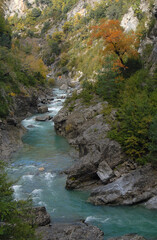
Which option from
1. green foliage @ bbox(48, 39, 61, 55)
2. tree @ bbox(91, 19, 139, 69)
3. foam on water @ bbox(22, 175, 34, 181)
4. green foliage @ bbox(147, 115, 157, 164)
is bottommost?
foam on water @ bbox(22, 175, 34, 181)

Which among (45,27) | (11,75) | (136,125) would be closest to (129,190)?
(136,125)

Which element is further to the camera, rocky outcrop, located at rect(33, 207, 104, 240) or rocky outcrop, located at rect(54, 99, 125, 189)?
rocky outcrop, located at rect(54, 99, 125, 189)

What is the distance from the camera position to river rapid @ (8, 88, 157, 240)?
12.7 m

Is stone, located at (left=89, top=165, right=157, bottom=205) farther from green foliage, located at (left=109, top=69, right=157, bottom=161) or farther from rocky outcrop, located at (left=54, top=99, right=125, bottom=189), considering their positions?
green foliage, located at (left=109, top=69, right=157, bottom=161)

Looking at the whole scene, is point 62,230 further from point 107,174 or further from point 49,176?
point 49,176

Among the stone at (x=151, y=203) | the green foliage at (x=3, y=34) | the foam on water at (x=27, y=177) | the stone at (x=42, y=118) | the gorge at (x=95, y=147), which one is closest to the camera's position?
the gorge at (x=95, y=147)

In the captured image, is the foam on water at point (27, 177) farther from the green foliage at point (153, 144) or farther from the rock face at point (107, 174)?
the green foliage at point (153, 144)

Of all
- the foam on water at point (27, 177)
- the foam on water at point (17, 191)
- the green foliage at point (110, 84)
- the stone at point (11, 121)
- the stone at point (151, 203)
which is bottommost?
the stone at point (151, 203)

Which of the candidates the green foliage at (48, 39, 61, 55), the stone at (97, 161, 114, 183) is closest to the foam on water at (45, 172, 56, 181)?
the stone at (97, 161, 114, 183)

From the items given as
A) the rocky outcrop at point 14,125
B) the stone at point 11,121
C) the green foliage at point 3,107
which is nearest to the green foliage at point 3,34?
the rocky outcrop at point 14,125

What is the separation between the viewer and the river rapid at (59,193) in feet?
41.7

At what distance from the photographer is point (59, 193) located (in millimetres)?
16938

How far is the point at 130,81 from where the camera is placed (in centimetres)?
2619

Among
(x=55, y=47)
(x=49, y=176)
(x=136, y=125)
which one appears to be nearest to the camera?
(x=136, y=125)
